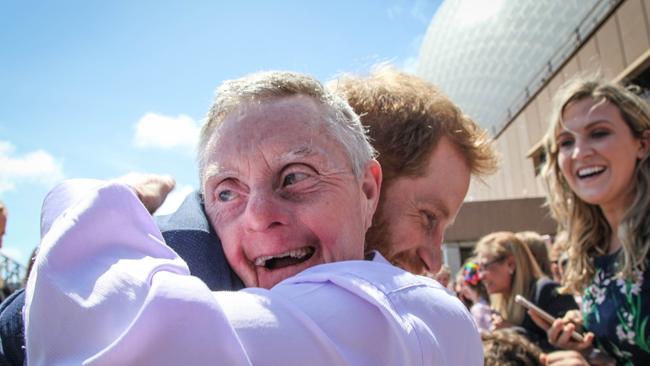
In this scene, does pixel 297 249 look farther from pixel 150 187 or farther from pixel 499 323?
pixel 499 323

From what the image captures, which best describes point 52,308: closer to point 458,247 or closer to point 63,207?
point 63,207

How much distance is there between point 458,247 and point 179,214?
1659 centimetres

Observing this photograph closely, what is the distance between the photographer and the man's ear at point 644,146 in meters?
2.71

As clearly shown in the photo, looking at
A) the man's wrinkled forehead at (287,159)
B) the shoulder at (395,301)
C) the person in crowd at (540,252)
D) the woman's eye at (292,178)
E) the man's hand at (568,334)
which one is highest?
the man's wrinkled forehead at (287,159)

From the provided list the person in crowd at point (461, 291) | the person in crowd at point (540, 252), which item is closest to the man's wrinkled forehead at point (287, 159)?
the person in crowd at point (540, 252)

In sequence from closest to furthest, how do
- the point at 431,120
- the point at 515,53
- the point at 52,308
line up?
the point at 52,308, the point at 431,120, the point at 515,53

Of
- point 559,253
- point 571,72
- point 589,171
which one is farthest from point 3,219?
point 571,72

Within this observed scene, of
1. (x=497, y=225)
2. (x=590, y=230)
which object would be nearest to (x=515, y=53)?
(x=497, y=225)

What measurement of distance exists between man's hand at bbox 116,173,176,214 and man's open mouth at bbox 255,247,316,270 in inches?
11.5

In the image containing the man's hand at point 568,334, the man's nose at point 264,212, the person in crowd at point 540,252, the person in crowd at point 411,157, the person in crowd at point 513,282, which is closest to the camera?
the man's nose at point 264,212

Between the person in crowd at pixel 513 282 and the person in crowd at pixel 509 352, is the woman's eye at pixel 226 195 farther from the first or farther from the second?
the person in crowd at pixel 513 282

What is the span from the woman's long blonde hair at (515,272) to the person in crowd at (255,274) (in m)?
3.43

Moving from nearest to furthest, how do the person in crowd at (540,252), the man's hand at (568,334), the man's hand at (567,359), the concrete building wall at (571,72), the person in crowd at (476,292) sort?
the man's hand at (567,359) → the man's hand at (568,334) → the person in crowd at (540,252) → the person in crowd at (476,292) → the concrete building wall at (571,72)

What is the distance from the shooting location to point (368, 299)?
2.61 ft
